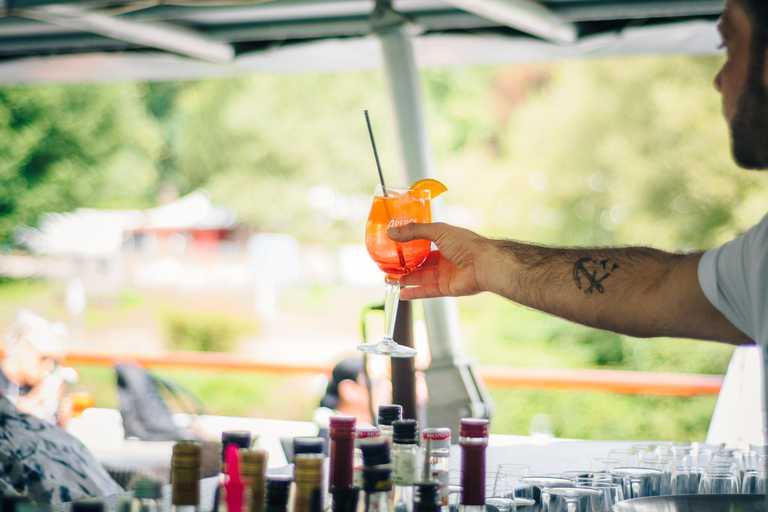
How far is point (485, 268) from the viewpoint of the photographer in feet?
5.21

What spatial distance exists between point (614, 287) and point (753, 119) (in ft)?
1.51

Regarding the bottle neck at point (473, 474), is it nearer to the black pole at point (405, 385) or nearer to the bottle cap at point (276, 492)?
the bottle cap at point (276, 492)

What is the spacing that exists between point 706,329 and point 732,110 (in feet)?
1.53

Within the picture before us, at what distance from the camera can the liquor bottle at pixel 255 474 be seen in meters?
0.96

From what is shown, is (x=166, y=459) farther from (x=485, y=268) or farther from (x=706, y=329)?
(x=706, y=329)

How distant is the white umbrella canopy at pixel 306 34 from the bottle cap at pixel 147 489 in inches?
72.6

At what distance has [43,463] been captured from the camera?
5.83ft

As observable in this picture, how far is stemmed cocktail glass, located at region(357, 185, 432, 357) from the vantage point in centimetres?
150

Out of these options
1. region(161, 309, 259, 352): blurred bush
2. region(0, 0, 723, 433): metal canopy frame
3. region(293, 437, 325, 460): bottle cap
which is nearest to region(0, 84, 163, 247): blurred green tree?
region(161, 309, 259, 352): blurred bush

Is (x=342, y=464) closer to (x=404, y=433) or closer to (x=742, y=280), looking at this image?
(x=404, y=433)

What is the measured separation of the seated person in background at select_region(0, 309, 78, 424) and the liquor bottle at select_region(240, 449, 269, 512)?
3.47 m

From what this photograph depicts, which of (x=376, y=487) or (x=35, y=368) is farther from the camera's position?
(x=35, y=368)

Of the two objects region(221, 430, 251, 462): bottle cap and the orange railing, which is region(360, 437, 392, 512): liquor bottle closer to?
region(221, 430, 251, 462): bottle cap

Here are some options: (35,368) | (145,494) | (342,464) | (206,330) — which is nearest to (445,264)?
(342,464)
